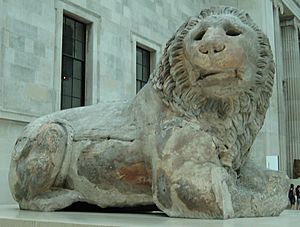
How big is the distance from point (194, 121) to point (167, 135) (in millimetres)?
Answer: 253

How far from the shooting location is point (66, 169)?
15.1 feet

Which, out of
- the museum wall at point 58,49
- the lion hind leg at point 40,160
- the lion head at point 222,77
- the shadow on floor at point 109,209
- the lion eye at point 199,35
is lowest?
the shadow on floor at point 109,209

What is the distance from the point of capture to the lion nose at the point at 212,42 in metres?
3.81

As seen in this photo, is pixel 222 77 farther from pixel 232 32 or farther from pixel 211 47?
pixel 232 32

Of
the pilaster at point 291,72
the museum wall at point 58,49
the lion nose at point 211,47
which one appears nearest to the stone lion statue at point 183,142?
the lion nose at point 211,47

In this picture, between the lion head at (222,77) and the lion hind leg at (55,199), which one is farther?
the lion hind leg at (55,199)

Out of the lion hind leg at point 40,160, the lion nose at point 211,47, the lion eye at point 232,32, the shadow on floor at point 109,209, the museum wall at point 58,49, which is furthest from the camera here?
the museum wall at point 58,49

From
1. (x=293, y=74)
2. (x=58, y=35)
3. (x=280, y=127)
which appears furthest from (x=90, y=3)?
(x=293, y=74)

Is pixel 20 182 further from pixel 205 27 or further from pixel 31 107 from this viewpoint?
pixel 31 107

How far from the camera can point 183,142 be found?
153 inches

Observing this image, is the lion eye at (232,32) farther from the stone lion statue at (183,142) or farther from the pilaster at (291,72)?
the pilaster at (291,72)

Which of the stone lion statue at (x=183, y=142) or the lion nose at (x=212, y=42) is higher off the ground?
the lion nose at (x=212, y=42)

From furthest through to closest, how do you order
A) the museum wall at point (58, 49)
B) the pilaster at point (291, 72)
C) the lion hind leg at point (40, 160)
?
1. the pilaster at point (291, 72)
2. the museum wall at point (58, 49)
3. the lion hind leg at point (40, 160)

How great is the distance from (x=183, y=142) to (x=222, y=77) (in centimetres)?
61
